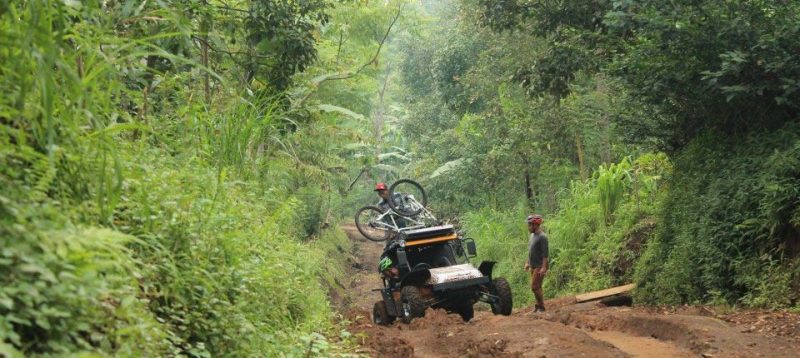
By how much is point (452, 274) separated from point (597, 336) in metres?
2.98

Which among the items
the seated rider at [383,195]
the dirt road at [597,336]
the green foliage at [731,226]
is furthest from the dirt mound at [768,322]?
the seated rider at [383,195]

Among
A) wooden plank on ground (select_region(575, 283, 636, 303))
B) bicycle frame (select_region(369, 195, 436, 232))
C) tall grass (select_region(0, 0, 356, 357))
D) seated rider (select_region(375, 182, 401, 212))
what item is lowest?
wooden plank on ground (select_region(575, 283, 636, 303))

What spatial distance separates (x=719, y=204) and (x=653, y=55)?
2523 millimetres

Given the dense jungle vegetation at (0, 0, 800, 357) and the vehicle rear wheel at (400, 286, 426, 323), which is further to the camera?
the vehicle rear wheel at (400, 286, 426, 323)

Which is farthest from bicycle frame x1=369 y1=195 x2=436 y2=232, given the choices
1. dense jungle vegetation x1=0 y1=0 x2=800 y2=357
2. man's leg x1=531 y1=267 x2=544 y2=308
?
man's leg x1=531 y1=267 x2=544 y2=308

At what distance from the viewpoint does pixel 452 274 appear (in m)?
13.2

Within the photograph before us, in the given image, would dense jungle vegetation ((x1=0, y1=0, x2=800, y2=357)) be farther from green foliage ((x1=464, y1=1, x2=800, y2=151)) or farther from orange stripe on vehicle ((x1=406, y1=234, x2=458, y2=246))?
orange stripe on vehicle ((x1=406, y1=234, x2=458, y2=246))

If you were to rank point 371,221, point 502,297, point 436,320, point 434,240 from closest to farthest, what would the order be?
point 436,320 < point 502,297 < point 434,240 < point 371,221

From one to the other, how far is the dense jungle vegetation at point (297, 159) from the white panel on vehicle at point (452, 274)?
1.81m

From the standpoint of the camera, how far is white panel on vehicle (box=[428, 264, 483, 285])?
1309 centimetres

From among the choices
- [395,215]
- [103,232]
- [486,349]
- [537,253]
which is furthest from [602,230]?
[103,232]

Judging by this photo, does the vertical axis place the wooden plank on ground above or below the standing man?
below

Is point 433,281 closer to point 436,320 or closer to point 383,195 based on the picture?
point 436,320

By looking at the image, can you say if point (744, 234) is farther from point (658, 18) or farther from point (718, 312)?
point (658, 18)
